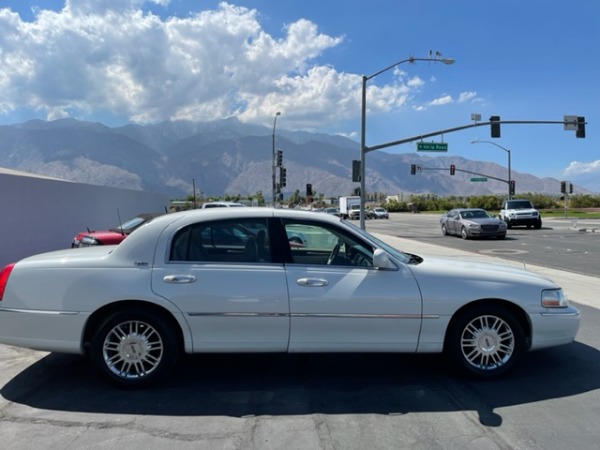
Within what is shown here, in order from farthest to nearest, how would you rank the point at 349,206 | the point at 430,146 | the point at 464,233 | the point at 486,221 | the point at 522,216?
1. the point at 349,206
2. the point at 430,146
3. the point at 522,216
4. the point at 464,233
5. the point at 486,221

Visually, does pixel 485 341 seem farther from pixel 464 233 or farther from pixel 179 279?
pixel 464 233

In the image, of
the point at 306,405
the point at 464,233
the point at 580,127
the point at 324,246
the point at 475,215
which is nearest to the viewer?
the point at 306,405

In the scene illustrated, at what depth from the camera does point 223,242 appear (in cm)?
448

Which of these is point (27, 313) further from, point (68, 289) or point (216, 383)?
point (216, 383)

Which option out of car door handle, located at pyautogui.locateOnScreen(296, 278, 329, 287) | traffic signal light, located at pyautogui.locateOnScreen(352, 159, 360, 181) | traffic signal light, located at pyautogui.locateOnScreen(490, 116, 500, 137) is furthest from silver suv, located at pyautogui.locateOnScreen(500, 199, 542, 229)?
car door handle, located at pyautogui.locateOnScreen(296, 278, 329, 287)

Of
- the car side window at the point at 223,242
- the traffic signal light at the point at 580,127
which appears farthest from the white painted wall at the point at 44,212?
the traffic signal light at the point at 580,127

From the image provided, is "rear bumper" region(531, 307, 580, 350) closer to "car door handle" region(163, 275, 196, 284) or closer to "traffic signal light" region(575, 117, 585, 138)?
"car door handle" region(163, 275, 196, 284)

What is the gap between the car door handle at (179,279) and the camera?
4176 millimetres

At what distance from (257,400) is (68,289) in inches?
74.9

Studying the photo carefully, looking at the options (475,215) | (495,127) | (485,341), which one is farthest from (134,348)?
(495,127)

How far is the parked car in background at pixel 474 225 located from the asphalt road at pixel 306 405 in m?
18.9

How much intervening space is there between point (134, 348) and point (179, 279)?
2.42 ft

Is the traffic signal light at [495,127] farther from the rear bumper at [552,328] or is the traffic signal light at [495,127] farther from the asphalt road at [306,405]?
the rear bumper at [552,328]

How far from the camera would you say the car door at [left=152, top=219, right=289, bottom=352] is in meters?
4.16
